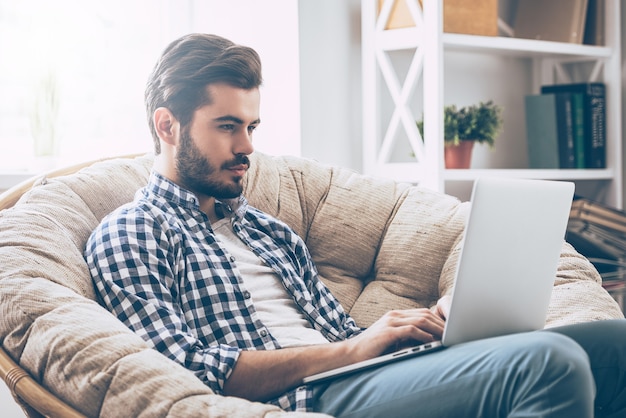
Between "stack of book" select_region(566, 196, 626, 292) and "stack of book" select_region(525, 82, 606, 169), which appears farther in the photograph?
"stack of book" select_region(525, 82, 606, 169)

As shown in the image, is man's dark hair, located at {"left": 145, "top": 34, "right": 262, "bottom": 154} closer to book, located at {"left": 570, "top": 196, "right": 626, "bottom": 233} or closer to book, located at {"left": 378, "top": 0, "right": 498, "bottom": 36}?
book, located at {"left": 378, "top": 0, "right": 498, "bottom": 36}

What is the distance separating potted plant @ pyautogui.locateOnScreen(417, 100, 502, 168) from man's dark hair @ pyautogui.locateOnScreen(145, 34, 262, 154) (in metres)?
1.08

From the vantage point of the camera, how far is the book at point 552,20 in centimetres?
282

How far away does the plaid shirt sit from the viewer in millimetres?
1313

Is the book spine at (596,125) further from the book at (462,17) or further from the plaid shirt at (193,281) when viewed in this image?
the plaid shirt at (193,281)

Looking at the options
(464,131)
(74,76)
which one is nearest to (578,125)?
(464,131)

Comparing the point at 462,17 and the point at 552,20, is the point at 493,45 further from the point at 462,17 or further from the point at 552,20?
the point at 552,20

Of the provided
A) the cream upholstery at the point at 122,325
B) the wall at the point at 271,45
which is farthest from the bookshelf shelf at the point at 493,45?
the cream upholstery at the point at 122,325

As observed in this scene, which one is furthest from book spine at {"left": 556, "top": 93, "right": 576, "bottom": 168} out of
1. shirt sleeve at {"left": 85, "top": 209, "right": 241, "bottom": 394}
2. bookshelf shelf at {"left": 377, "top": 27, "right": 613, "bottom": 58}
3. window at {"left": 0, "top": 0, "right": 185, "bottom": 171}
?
shirt sleeve at {"left": 85, "top": 209, "right": 241, "bottom": 394}

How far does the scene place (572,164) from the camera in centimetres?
280

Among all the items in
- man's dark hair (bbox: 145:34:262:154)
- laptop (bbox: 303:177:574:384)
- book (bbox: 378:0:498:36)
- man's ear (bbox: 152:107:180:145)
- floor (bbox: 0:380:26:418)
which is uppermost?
book (bbox: 378:0:498:36)

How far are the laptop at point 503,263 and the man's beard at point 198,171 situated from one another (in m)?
0.46

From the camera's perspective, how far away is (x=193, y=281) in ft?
4.81

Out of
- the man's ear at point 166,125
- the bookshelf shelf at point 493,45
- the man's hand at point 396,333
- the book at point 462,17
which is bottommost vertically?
the man's hand at point 396,333
